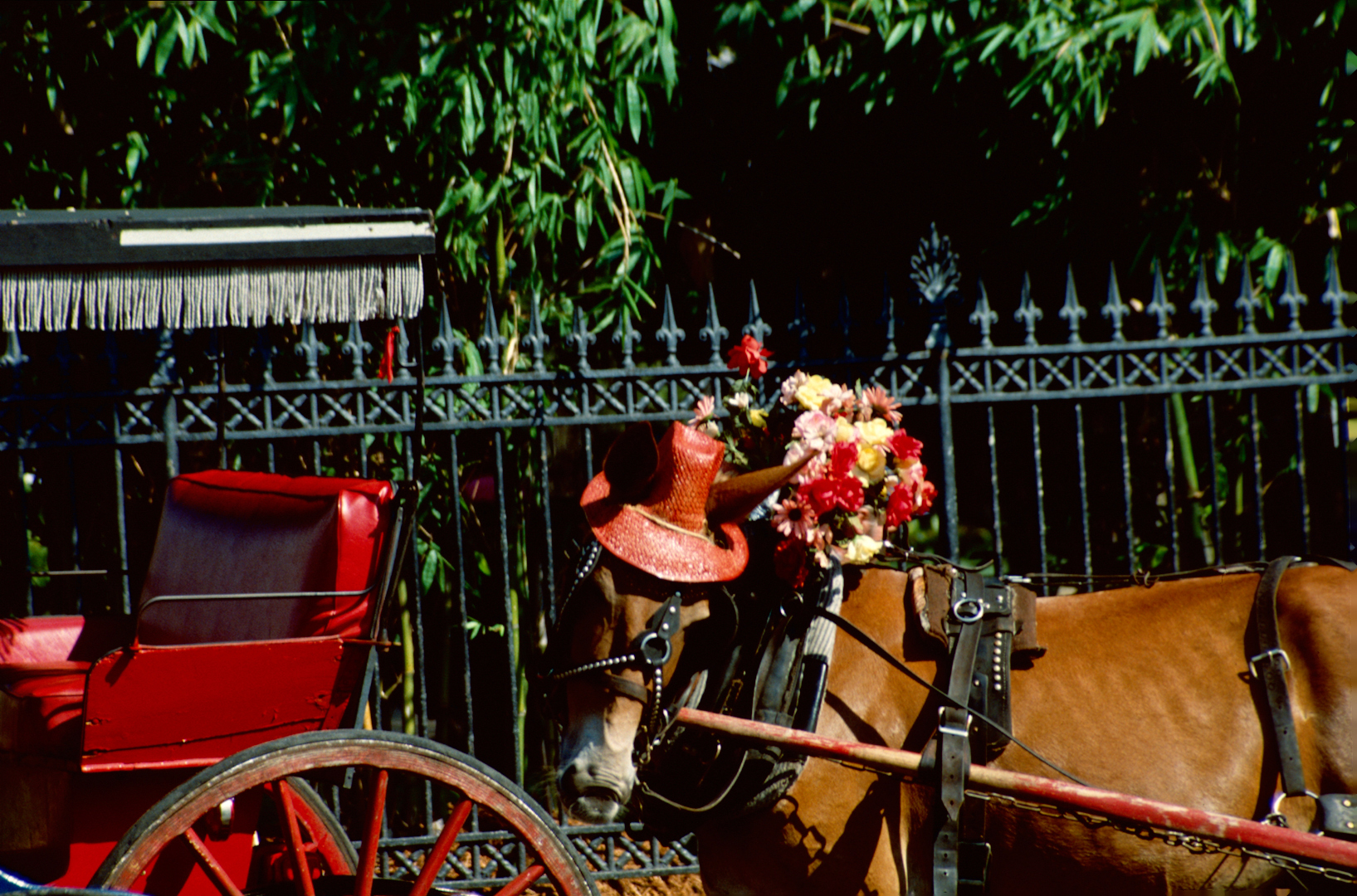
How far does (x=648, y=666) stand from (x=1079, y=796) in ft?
2.82

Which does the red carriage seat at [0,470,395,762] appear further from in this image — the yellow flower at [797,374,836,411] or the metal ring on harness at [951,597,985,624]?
the metal ring on harness at [951,597,985,624]

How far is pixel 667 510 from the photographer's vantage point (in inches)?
88.9

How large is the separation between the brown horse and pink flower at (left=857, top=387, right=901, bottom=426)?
1.79 ft

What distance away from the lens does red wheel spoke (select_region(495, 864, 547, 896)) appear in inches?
90.2

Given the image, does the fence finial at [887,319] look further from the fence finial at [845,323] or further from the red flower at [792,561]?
the red flower at [792,561]

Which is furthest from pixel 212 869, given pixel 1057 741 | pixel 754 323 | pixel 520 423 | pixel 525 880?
pixel 754 323

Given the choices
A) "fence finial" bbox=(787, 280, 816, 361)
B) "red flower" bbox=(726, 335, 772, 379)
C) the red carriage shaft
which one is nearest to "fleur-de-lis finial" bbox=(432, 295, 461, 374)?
"fence finial" bbox=(787, 280, 816, 361)

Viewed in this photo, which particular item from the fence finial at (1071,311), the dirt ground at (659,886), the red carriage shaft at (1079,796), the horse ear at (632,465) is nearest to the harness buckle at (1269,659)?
the red carriage shaft at (1079,796)

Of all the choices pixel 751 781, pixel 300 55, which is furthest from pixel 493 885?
pixel 300 55

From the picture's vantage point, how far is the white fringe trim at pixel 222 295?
2770 millimetres

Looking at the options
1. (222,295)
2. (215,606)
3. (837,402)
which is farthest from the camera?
(215,606)

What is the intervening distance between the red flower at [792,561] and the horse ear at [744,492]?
0.11 meters

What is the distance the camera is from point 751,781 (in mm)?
2209

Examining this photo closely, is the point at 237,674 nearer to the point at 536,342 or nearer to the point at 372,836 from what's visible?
the point at 372,836
